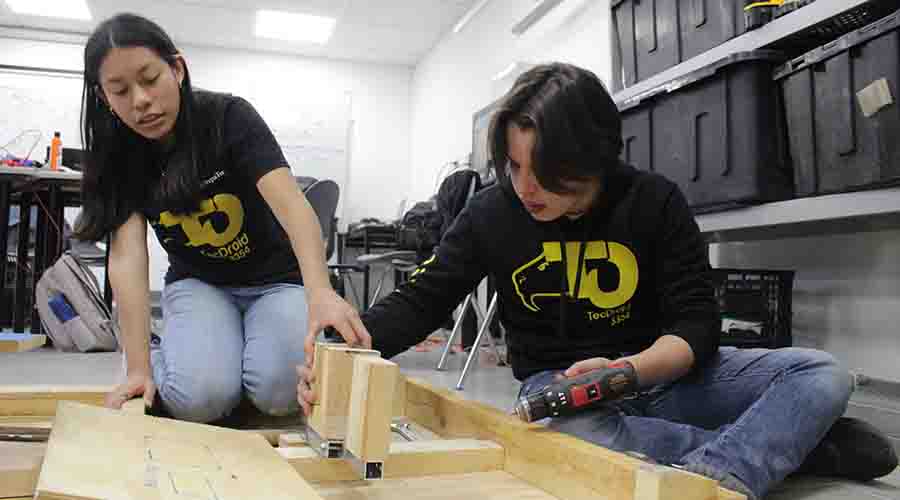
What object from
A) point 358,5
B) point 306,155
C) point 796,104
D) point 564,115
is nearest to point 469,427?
point 564,115

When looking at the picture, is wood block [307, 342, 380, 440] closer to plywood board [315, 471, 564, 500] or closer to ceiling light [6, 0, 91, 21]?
plywood board [315, 471, 564, 500]

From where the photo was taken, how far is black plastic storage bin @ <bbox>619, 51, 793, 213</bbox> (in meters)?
1.87

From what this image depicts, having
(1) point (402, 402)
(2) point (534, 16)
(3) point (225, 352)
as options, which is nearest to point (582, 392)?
(1) point (402, 402)

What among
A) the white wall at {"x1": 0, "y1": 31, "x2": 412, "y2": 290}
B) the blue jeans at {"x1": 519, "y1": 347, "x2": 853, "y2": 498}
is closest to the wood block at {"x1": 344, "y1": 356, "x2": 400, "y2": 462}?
the blue jeans at {"x1": 519, "y1": 347, "x2": 853, "y2": 498}

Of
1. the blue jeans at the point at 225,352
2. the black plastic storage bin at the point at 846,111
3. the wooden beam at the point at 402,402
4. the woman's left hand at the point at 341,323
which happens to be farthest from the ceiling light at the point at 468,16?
the woman's left hand at the point at 341,323

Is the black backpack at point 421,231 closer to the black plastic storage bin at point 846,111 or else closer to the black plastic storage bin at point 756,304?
the black plastic storage bin at point 756,304

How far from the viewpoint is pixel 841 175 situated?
1668 mm

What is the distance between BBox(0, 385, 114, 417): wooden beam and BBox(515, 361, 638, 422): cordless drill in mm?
855

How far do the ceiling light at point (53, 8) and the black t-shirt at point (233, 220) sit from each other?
4716mm

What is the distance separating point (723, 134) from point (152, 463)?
1.70m

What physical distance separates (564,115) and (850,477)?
0.76m

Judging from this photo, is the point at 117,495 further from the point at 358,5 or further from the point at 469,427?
the point at 358,5

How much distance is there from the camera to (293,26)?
582 cm

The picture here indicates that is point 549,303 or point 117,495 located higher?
point 549,303
